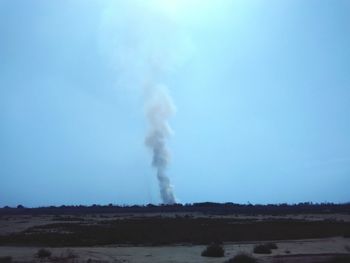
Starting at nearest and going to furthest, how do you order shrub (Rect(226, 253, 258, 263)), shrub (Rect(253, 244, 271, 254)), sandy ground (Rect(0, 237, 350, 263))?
shrub (Rect(226, 253, 258, 263))
sandy ground (Rect(0, 237, 350, 263))
shrub (Rect(253, 244, 271, 254))

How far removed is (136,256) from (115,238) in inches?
647

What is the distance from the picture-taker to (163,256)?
122 feet

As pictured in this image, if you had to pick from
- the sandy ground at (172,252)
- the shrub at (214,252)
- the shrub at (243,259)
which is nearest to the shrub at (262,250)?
the sandy ground at (172,252)

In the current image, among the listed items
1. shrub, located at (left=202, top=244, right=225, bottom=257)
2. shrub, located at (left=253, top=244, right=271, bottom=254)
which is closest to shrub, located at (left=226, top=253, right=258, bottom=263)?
shrub, located at (left=202, top=244, right=225, bottom=257)

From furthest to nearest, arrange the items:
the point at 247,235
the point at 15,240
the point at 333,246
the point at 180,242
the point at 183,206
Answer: the point at 183,206 → the point at 247,235 → the point at 15,240 → the point at 180,242 → the point at 333,246

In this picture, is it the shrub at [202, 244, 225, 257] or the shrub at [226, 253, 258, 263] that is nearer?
the shrub at [226, 253, 258, 263]

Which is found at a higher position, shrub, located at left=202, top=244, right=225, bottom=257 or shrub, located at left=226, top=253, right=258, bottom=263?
shrub, located at left=202, top=244, right=225, bottom=257

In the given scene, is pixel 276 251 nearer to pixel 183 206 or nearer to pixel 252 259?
pixel 252 259

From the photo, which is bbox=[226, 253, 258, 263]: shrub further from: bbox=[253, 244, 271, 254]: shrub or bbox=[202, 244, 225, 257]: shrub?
bbox=[253, 244, 271, 254]: shrub

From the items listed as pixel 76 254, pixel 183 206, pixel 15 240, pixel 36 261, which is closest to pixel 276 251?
pixel 76 254

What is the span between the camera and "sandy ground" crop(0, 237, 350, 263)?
114ft

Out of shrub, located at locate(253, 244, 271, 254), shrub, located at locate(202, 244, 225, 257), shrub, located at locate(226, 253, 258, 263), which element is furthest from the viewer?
shrub, located at locate(253, 244, 271, 254)

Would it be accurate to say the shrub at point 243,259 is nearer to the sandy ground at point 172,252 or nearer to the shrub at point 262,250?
the sandy ground at point 172,252

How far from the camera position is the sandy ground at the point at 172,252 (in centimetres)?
3462
